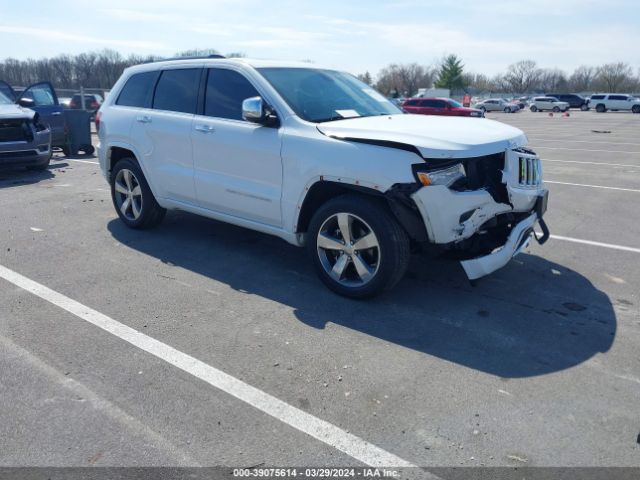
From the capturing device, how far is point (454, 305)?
14.5 feet

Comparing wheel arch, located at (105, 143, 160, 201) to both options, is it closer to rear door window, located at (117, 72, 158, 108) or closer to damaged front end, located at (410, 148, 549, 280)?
rear door window, located at (117, 72, 158, 108)

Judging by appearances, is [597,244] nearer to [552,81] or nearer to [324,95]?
[324,95]

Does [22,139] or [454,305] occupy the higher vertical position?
[22,139]

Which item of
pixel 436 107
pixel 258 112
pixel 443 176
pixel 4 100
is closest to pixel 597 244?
pixel 443 176

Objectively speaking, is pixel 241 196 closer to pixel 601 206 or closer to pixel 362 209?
pixel 362 209

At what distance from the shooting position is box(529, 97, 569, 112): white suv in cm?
5606

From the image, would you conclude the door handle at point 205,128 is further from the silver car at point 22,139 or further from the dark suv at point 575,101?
the dark suv at point 575,101

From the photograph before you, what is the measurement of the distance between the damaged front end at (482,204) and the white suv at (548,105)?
5684 cm

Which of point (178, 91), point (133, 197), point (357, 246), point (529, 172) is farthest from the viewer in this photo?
point (133, 197)

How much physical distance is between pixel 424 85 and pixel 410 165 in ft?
364

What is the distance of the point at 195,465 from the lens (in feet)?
8.46

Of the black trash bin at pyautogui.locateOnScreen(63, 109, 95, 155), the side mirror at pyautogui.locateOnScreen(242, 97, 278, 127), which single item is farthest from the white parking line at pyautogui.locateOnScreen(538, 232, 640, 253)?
the black trash bin at pyautogui.locateOnScreen(63, 109, 95, 155)

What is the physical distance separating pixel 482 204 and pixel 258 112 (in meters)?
1.97

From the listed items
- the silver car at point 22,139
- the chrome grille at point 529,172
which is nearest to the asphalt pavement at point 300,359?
the chrome grille at point 529,172
